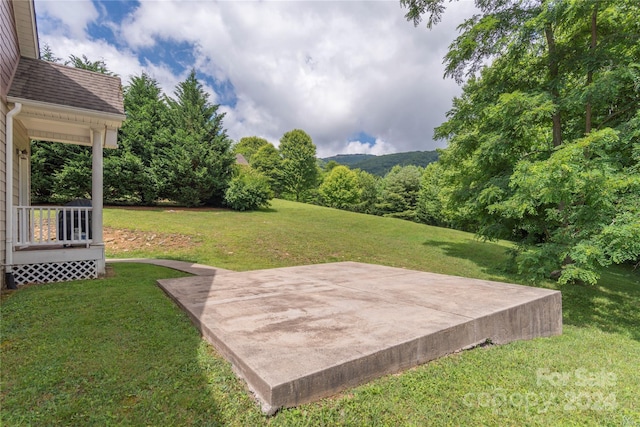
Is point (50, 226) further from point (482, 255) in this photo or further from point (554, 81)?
point (482, 255)

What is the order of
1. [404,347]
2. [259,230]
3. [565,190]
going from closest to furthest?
[404,347], [565,190], [259,230]

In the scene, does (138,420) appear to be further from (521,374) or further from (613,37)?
(613,37)

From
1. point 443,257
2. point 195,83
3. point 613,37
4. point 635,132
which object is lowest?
point 443,257

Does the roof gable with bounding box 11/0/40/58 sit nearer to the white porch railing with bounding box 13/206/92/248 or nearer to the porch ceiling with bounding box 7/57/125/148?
the porch ceiling with bounding box 7/57/125/148

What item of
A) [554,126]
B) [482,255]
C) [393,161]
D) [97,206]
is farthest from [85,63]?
[393,161]

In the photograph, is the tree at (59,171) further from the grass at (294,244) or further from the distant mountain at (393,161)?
the distant mountain at (393,161)

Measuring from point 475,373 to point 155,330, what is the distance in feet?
9.94

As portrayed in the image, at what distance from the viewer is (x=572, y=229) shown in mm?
5590

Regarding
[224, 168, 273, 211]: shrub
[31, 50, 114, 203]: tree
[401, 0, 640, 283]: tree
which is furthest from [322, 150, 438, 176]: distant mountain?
[401, 0, 640, 283]: tree

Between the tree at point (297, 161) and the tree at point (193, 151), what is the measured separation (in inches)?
560

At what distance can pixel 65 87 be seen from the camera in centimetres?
517

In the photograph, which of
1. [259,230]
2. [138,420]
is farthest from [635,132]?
[259,230]

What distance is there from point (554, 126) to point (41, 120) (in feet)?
37.7

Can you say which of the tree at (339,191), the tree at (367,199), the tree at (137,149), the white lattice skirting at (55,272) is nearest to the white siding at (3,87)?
the white lattice skirting at (55,272)
